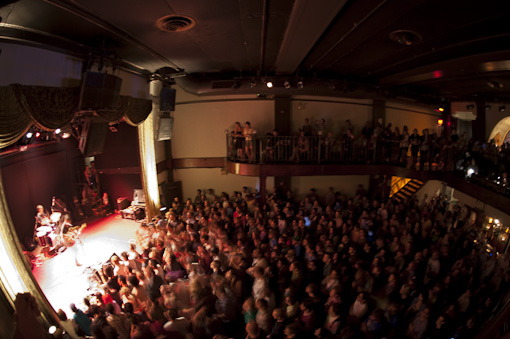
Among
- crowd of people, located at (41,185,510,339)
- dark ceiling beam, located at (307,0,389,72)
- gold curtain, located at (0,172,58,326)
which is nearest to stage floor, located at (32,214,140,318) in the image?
crowd of people, located at (41,185,510,339)

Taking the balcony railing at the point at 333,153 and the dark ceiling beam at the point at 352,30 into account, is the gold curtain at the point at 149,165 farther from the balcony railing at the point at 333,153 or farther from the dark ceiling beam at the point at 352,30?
the dark ceiling beam at the point at 352,30

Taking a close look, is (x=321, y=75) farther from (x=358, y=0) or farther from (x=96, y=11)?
(x=96, y=11)

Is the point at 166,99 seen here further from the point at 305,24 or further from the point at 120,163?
the point at 305,24

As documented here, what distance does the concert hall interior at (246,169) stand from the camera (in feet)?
13.1

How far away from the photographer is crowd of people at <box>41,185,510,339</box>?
369cm

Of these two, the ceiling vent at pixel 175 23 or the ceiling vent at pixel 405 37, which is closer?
the ceiling vent at pixel 175 23

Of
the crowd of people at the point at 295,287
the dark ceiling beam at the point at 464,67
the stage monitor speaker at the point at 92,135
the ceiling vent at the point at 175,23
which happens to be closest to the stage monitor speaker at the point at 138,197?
the crowd of people at the point at 295,287

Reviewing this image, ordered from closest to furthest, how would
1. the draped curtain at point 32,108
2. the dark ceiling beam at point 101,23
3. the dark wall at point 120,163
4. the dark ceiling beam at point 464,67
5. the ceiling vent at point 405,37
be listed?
the dark ceiling beam at point 101,23
the draped curtain at point 32,108
the ceiling vent at point 405,37
the dark ceiling beam at point 464,67
the dark wall at point 120,163

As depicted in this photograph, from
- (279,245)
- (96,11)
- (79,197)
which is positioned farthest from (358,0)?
(79,197)

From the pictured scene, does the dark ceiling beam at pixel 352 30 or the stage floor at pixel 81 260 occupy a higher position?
the dark ceiling beam at pixel 352 30

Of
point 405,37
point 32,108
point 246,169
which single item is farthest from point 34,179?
point 405,37

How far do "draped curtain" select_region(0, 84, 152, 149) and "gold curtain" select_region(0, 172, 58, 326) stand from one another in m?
0.92

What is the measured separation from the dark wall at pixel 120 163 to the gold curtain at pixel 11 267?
665cm

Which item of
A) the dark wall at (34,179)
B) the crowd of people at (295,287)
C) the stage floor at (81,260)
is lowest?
the stage floor at (81,260)
